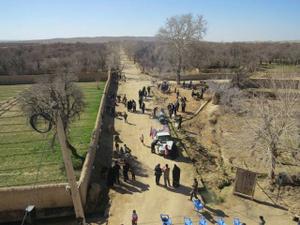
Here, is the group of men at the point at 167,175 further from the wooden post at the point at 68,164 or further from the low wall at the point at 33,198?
the wooden post at the point at 68,164

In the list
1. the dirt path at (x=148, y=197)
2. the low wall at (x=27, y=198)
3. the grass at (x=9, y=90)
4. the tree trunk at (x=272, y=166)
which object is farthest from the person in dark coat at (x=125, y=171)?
the grass at (x=9, y=90)

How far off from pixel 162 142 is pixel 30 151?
331 inches

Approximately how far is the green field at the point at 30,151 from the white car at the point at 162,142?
4.52 meters

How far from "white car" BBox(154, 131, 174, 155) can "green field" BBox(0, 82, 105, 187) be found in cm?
452

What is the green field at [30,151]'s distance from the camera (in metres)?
17.4

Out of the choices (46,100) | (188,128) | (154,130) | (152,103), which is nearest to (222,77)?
(152,103)

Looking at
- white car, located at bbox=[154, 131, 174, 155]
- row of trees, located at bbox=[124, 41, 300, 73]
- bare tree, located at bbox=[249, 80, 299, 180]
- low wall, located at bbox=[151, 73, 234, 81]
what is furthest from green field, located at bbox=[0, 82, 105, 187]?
row of trees, located at bbox=[124, 41, 300, 73]

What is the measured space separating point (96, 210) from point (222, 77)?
34475 millimetres

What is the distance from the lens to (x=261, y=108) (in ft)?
56.6

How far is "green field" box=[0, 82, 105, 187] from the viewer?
57.2 feet

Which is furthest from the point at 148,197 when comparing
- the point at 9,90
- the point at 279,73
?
the point at 9,90

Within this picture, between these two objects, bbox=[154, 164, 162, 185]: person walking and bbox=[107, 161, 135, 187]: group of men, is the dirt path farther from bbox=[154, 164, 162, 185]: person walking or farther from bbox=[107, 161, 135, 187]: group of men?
bbox=[107, 161, 135, 187]: group of men

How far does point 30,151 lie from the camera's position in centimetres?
2103

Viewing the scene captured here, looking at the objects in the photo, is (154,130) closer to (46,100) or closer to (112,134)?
(112,134)
